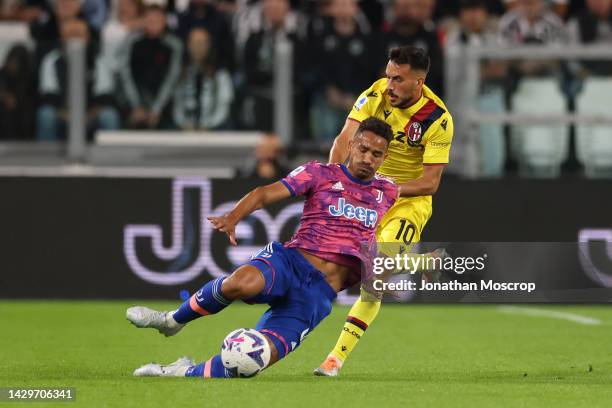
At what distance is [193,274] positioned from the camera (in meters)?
15.0

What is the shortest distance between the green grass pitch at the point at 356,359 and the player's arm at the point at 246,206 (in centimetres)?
94

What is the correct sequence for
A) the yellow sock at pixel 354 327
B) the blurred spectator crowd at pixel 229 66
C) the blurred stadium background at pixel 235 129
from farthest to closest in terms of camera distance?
the blurred spectator crowd at pixel 229 66 → the blurred stadium background at pixel 235 129 → the yellow sock at pixel 354 327

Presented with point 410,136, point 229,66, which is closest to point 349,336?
point 410,136

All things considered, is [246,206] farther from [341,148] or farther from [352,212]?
[341,148]

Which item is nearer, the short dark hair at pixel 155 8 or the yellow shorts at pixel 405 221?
the yellow shorts at pixel 405 221

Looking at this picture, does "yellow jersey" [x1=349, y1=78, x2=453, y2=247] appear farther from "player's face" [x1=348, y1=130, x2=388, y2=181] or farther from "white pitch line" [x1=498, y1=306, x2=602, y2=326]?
"white pitch line" [x1=498, y1=306, x2=602, y2=326]

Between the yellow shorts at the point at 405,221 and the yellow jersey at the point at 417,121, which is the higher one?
the yellow jersey at the point at 417,121

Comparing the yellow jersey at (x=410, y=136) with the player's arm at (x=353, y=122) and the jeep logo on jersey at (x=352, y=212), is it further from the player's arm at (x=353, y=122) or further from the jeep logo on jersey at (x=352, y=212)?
the jeep logo on jersey at (x=352, y=212)

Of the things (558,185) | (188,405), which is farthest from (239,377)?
(558,185)

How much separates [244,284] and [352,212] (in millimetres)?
881

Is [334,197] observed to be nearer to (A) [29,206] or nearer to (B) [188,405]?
(B) [188,405]

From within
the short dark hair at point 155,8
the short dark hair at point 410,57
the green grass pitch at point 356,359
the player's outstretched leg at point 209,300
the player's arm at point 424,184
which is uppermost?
the short dark hair at point 410,57

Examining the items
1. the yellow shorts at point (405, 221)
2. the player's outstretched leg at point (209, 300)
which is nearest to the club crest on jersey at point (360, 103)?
the yellow shorts at point (405, 221)

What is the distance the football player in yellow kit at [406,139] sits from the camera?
9.63 metres
